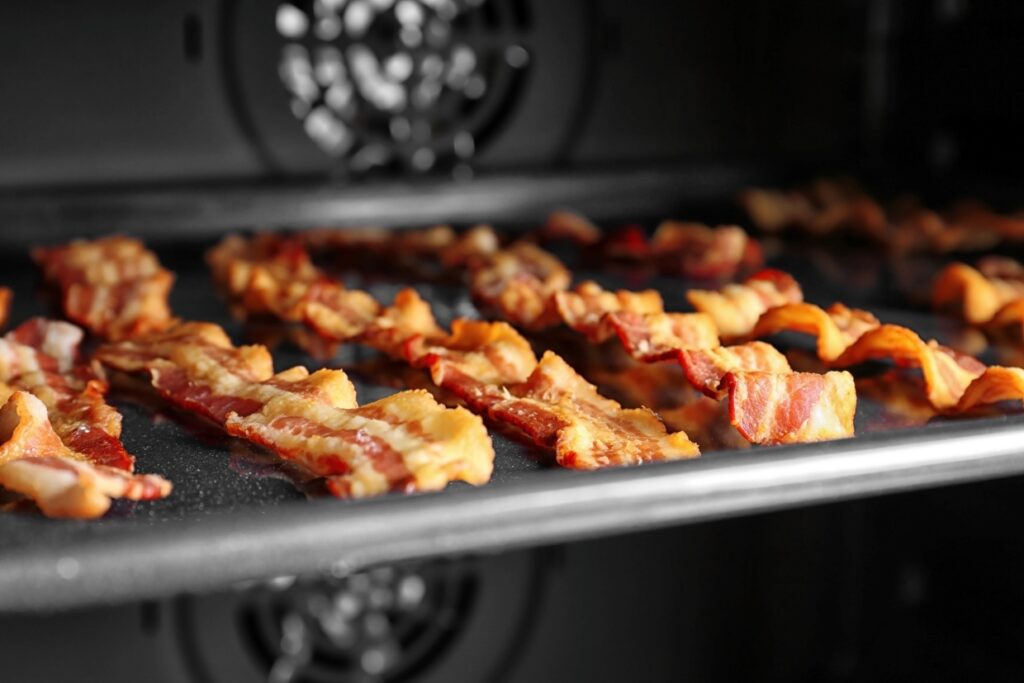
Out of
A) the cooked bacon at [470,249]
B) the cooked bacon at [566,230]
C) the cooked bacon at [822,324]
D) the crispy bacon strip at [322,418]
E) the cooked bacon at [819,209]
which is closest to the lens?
the crispy bacon strip at [322,418]

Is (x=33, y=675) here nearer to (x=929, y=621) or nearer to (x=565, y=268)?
(x=565, y=268)

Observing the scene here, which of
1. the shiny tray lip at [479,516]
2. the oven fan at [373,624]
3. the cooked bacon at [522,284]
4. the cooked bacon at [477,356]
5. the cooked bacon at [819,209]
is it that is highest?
the shiny tray lip at [479,516]

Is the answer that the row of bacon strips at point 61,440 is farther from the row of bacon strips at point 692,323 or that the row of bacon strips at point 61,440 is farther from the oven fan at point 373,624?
the oven fan at point 373,624

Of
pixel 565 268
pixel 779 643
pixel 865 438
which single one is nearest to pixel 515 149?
pixel 565 268

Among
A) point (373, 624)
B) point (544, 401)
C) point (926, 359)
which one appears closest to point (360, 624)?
point (373, 624)

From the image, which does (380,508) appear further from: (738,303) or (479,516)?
(738,303)

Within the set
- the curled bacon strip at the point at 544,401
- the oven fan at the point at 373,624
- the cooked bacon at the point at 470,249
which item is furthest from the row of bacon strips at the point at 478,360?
the oven fan at the point at 373,624

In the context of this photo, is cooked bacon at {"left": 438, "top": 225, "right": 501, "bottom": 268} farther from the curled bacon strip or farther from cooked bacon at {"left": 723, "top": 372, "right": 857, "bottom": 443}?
cooked bacon at {"left": 723, "top": 372, "right": 857, "bottom": 443}

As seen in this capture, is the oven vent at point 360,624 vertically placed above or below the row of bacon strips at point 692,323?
below
